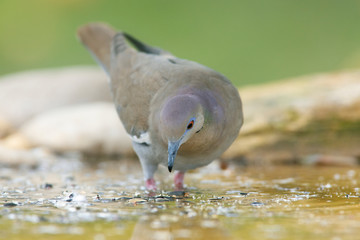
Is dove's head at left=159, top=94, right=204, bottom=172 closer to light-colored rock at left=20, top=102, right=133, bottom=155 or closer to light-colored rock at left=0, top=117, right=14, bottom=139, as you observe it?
light-colored rock at left=20, top=102, right=133, bottom=155

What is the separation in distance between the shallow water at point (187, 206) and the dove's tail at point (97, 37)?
1.20 m

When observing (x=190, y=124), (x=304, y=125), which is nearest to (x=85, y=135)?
(x=304, y=125)

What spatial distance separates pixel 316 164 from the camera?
5.98m

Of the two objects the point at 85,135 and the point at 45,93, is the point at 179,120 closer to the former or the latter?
the point at 85,135

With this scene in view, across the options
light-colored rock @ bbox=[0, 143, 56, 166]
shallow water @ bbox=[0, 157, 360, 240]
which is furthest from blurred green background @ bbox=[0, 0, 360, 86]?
shallow water @ bbox=[0, 157, 360, 240]

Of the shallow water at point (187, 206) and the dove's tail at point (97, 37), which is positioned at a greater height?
the dove's tail at point (97, 37)

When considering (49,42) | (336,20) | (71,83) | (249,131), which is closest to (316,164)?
(249,131)

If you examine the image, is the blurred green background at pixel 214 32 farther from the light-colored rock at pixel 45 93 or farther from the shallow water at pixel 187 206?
the shallow water at pixel 187 206

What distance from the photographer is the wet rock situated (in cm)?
609

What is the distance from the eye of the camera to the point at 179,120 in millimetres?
3477

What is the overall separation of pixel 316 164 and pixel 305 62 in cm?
603

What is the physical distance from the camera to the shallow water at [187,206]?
264cm

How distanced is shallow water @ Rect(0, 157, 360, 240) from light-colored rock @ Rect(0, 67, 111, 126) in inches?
121

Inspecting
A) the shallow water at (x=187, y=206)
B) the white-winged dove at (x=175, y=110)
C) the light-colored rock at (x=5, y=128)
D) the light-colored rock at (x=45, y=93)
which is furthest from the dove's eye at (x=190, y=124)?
the light-colored rock at (x=45, y=93)
